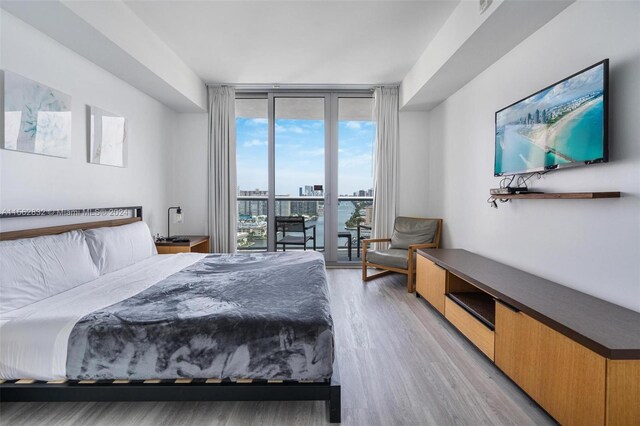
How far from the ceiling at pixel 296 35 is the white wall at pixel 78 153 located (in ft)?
2.45

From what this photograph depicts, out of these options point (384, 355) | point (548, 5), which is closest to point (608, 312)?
point (384, 355)

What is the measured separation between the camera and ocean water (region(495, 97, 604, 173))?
1.81 metres

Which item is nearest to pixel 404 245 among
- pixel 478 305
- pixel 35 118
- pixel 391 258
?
pixel 391 258

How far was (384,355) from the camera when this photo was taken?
228 cm

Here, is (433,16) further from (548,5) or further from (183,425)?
(183,425)

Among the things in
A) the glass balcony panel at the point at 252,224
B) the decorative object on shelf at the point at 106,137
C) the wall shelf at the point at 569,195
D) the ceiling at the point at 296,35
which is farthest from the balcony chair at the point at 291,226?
the wall shelf at the point at 569,195

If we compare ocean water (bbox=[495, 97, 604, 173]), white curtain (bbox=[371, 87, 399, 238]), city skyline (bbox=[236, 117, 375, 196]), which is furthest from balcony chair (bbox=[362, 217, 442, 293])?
ocean water (bbox=[495, 97, 604, 173])

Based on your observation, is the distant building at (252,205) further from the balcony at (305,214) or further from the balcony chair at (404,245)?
the balcony chair at (404,245)

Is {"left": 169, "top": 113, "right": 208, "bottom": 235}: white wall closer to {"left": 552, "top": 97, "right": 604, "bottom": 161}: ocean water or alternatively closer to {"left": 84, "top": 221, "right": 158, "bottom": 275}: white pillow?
{"left": 84, "top": 221, "right": 158, "bottom": 275}: white pillow

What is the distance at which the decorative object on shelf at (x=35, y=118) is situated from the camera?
212cm

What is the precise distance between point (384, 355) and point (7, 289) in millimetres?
2407

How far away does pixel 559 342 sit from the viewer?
1491mm

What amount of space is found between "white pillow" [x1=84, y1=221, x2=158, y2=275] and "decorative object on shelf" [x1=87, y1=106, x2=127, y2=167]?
0.70 metres

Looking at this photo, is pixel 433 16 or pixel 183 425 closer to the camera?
pixel 183 425
